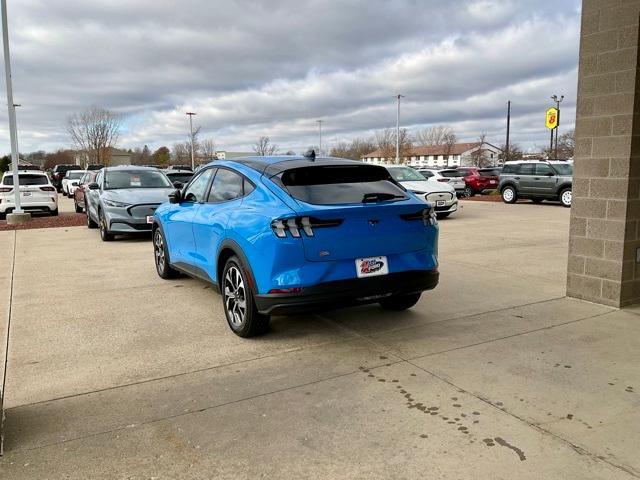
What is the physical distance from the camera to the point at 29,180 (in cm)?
1805

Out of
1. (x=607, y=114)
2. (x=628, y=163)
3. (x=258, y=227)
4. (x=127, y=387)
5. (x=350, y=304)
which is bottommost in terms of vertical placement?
(x=127, y=387)

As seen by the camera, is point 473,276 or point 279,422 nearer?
point 279,422

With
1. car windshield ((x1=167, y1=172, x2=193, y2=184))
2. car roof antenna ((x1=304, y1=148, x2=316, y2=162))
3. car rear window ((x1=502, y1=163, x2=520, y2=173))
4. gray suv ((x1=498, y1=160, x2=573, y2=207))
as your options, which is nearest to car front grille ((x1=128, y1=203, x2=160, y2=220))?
car roof antenna ((x1=304, y1=148, x2=316, y2=162))

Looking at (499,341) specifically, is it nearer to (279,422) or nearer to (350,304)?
(350,304)

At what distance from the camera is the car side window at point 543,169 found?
20.5 metres

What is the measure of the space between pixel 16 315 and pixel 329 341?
138 inches

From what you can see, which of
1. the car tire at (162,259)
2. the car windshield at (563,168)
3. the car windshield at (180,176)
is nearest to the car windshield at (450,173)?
the car windshield at (563,168)

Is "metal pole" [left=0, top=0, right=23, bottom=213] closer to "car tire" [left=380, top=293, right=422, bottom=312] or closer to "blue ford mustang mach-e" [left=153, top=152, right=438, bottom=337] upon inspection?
"blue ford mustang mach-e" [left=153, top=152, right=438, bottom=337]

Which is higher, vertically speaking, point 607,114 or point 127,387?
point 607,114

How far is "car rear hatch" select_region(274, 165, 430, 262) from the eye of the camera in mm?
4332

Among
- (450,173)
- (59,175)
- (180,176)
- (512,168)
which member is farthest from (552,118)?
(59,175)

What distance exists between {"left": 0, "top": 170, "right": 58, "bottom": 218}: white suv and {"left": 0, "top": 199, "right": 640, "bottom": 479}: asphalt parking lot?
11988 millimetres

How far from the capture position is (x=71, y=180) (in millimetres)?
29016

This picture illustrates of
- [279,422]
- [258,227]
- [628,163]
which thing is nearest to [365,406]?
[279,422]
